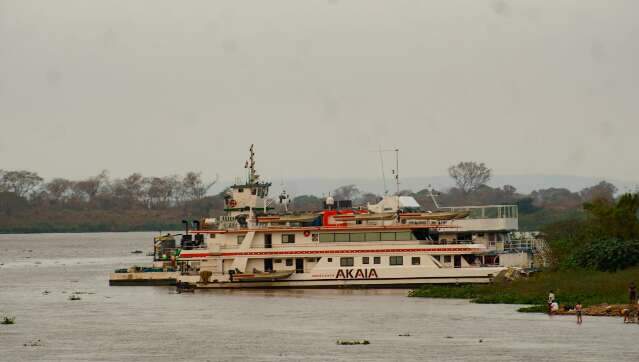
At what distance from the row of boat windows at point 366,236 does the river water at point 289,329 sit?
128 inches

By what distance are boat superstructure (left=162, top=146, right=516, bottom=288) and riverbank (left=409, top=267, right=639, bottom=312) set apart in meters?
2.23

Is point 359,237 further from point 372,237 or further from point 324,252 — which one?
point 324,252

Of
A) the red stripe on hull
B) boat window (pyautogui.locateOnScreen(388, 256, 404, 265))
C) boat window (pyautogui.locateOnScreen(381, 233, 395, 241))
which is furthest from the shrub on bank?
boat window (pyautogui.locateOnScreen(381, 233, 395, 241))

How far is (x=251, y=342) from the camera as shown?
47812 mm

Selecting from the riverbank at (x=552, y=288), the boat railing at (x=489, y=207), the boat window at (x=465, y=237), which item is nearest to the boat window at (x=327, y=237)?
the riverbank at (x=552, y=288)

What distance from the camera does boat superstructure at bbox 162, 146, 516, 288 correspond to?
231ft

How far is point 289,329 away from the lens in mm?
52000

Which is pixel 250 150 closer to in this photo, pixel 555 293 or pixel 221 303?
pixel 221 303

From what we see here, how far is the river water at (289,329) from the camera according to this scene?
4350cm

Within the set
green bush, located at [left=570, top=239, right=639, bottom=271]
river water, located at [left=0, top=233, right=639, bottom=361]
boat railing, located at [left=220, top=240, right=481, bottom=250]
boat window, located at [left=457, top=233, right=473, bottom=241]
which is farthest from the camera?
boat window, located at [left=457, top=233, right=473, bottom=241]

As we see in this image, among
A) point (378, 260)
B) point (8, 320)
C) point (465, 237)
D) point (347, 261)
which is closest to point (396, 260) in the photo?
point (378, 260)

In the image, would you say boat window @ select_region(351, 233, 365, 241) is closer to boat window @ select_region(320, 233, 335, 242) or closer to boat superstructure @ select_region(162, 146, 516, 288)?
A: boat superstructure @ select_region(162, 146, 516, 288)

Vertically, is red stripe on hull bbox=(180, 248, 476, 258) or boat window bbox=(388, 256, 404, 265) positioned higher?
red stripe on hull bbox=(180, 248, 476, 258)

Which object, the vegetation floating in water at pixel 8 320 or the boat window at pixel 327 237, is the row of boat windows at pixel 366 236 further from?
the vegetation floating in water at pixel 8 320
